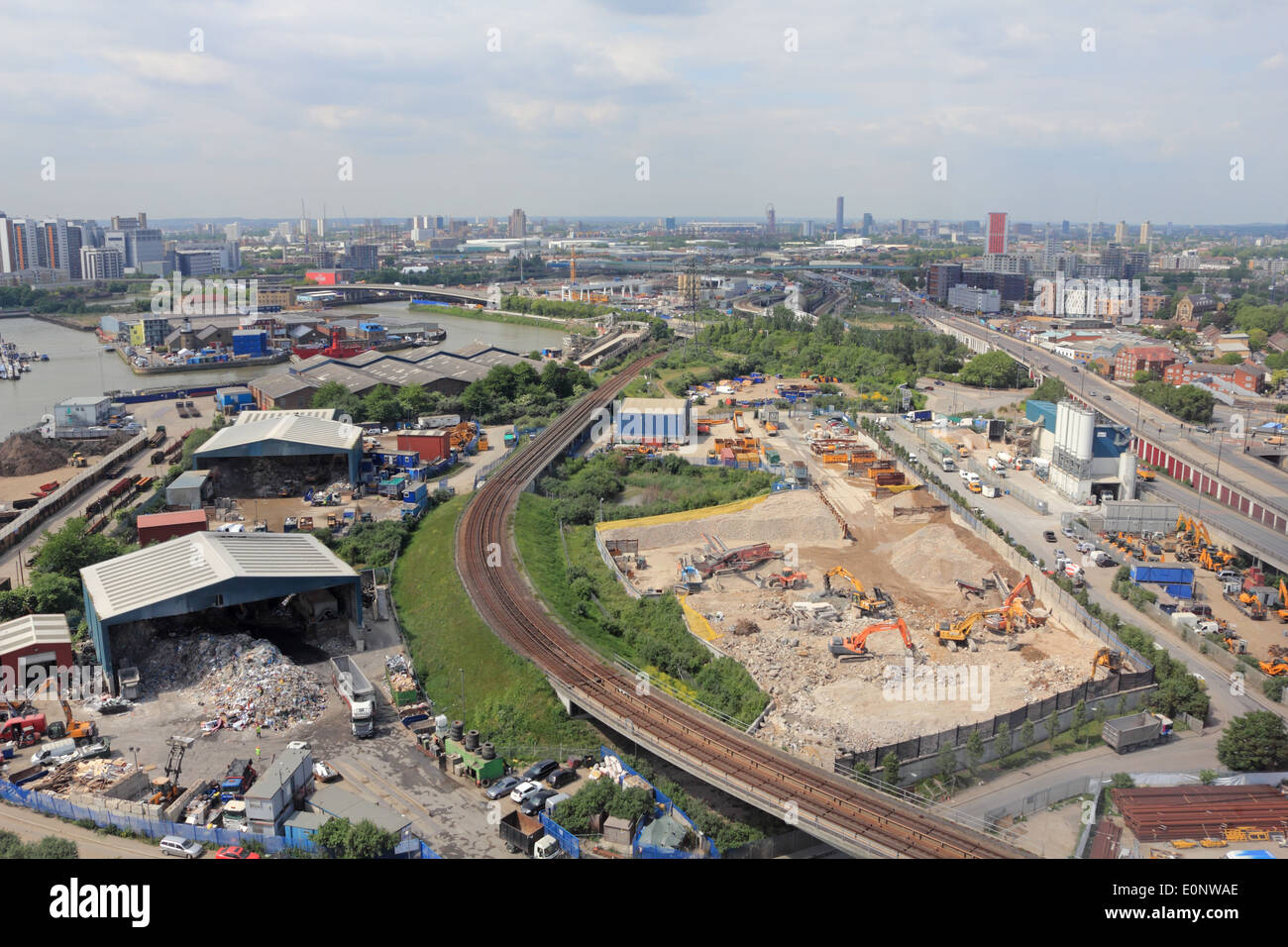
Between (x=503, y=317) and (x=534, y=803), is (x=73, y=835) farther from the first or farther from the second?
(x=503, y=317)

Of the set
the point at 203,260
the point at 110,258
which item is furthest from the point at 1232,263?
the point at 110,258

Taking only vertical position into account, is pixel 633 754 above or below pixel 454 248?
below

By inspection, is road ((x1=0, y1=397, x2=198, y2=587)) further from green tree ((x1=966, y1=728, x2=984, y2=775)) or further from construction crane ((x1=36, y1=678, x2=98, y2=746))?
green tree ((x1=966, y1=728, x2=984, y2=775))

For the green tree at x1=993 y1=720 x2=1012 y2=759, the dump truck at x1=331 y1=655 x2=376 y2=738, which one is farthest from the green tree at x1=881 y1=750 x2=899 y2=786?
the dump truck at x1=331 y1=655 x2=376 y2=738

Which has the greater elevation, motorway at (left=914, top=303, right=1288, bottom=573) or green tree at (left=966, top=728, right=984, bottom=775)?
motorway at (left=914, top=303, right=1288, bottom=573)

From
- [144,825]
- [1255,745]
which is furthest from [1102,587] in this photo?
[144,825]

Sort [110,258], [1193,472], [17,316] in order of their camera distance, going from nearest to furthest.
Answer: [1193,472] < [17,316] < [110,258]
